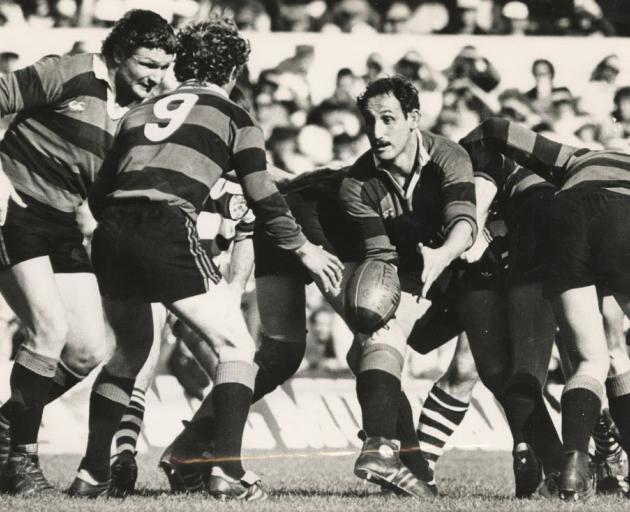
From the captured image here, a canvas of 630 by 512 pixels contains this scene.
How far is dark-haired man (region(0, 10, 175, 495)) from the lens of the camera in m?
5.11

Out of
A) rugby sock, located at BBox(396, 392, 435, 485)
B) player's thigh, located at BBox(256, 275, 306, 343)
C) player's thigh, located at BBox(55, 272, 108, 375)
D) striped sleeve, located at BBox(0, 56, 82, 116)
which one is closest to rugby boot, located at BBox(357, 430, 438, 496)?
rugby sock, located at BBox(396, 392, 435, 485)

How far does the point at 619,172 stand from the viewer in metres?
4.97

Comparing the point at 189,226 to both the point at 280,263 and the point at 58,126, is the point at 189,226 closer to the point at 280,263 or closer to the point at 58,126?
the point at 58,126

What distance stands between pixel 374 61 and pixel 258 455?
122 inches

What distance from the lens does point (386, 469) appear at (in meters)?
4.68

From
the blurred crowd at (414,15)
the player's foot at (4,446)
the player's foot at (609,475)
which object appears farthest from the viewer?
the blurred crowd at (414,15)

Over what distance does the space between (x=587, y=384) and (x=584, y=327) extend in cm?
22

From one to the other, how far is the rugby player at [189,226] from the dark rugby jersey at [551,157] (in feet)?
3.06

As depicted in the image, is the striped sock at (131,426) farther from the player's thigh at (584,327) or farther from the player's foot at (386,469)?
the player's thigh at (584,327)

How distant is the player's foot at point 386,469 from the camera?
15.2 feet

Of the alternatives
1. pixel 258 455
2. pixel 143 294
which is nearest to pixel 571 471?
pixel 143 294

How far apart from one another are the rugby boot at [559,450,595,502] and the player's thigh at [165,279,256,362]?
1.24m

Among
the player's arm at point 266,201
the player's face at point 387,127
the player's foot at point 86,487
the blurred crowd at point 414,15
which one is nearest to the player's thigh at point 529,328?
the player's face at point 387,127

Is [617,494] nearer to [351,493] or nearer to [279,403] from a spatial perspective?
[351,493]
